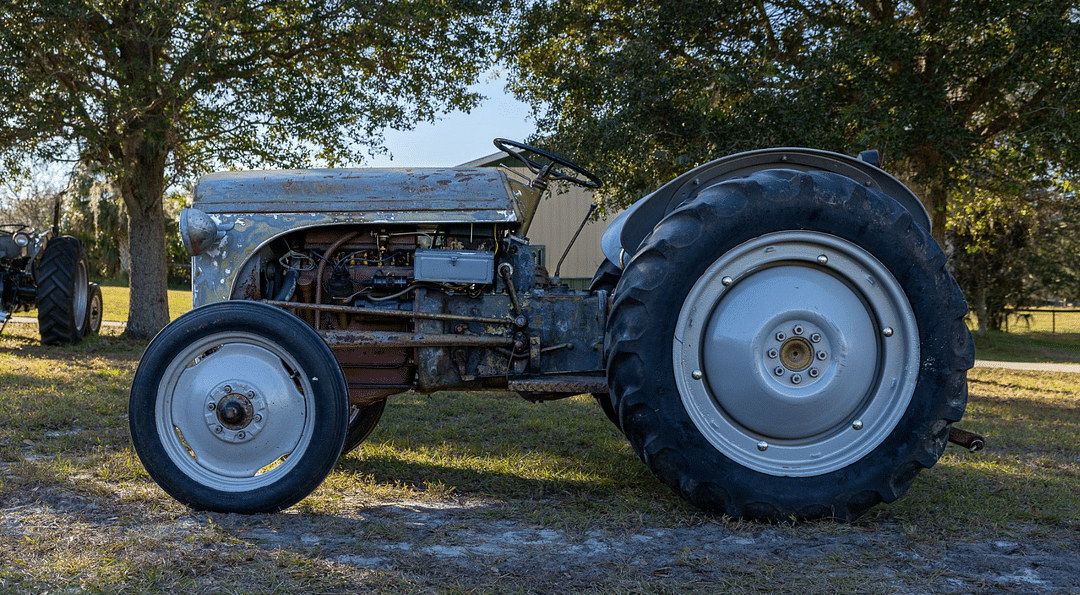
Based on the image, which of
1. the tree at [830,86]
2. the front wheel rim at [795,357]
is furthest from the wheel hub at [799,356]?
the tree at [830,86]

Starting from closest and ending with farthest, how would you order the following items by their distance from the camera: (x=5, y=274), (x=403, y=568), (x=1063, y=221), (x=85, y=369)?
(x=403, y=568)
(x=85, y=369)
(x=5, y=274)
(x=1063, y=221)

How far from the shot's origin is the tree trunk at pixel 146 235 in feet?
39.7

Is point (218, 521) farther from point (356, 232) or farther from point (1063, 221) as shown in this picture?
point (1063, 221)

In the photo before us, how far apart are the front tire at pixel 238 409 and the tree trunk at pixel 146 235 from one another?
31.1ft

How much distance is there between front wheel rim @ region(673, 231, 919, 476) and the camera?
134 inches

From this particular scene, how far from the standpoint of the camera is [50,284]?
10875 millimetres

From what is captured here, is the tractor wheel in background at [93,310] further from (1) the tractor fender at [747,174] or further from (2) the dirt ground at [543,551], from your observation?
(1) the tractor fender at [747,174]

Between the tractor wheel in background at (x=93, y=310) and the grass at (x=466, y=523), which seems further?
the tractor wheel in background at (x=93, y=310)

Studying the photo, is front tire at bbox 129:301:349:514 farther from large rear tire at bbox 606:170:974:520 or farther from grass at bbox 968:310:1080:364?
grass at bbox 968:310:1080:364

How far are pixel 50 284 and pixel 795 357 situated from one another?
1048 centimetres

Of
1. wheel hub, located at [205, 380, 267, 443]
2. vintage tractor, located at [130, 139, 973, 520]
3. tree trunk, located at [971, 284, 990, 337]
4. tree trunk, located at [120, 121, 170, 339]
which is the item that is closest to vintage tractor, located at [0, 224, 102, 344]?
tree trunk, located at [120, 121, 170, 339]

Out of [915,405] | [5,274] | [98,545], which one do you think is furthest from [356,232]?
[5,274]

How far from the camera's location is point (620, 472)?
4.44 meters

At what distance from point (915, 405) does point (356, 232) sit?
8.57 ft
